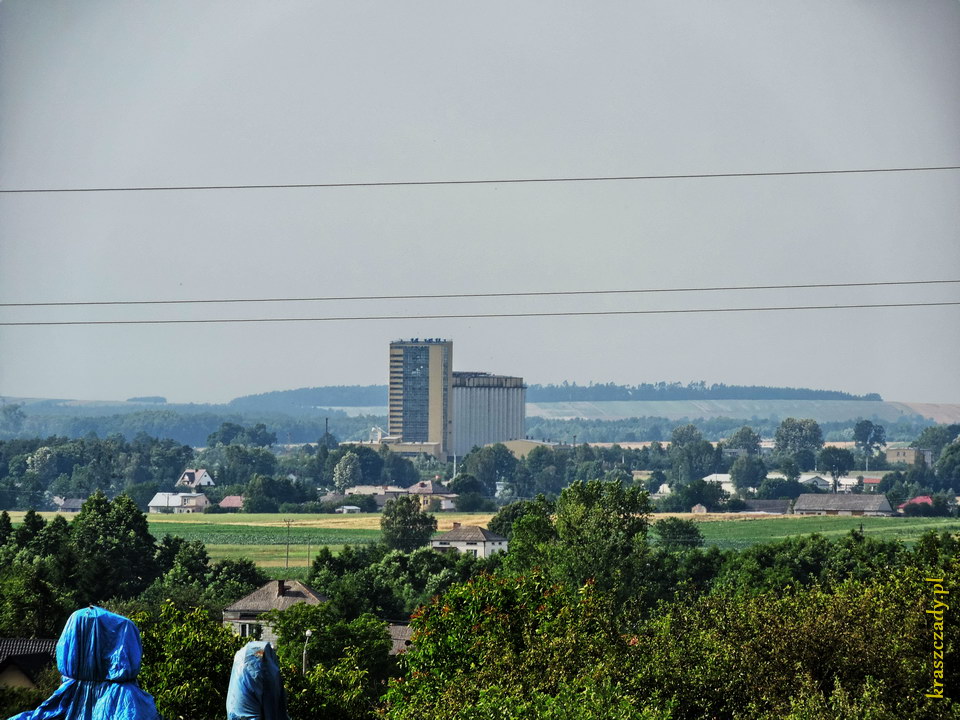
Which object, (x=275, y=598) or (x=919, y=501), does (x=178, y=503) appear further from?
(x=275, y=598)

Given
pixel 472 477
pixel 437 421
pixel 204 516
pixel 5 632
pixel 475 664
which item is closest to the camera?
pixel 475 664

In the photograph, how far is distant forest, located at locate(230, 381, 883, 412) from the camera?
8744 centimetres

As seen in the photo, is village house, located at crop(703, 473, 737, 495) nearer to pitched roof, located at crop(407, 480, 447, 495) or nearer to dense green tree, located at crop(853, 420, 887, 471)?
dense green tree, located at crop(853, 420, 887, 471)

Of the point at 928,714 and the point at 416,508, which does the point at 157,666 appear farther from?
the point at 416,508

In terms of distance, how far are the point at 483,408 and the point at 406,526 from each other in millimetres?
47791

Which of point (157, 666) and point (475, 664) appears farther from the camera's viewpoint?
point (475, 664)

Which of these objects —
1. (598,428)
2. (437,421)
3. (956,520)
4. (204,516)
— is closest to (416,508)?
(204,516)

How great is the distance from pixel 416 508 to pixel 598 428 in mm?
66325

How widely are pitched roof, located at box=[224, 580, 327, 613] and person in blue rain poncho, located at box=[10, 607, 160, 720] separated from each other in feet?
46.7

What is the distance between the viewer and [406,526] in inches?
1342

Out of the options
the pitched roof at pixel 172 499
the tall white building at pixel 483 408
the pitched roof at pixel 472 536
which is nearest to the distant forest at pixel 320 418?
the tall white building at pixel 483 408

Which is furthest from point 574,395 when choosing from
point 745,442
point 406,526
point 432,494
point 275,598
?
point 275,598

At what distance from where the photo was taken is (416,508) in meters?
36.1

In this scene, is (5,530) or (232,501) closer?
(5,530)
